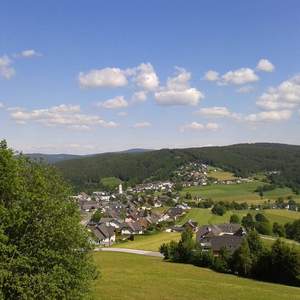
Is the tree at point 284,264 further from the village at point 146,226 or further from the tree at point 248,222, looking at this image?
the tree at point 248,222

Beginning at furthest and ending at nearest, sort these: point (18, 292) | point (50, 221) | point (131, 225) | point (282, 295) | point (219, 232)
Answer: point (131, 225) → point (219, 232) → point (282, 295) → point (50, 221) → point (18, 292)

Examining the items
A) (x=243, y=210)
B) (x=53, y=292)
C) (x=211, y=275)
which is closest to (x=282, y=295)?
(x=211, y=275)

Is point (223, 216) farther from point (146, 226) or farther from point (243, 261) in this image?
point (243, 261)

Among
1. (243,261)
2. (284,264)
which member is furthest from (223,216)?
(284,264)

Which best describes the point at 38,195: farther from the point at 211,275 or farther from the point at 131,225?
the point at 131,225

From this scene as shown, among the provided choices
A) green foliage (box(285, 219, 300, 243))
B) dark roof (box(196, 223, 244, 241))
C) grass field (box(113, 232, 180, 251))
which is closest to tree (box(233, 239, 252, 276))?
grass field (box(113, 232, 180, 251))

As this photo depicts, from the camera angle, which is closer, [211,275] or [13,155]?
[13,155]
